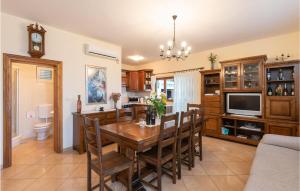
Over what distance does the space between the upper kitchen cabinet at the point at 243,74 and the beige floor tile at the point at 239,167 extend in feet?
5.91

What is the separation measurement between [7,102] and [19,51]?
0.91 m

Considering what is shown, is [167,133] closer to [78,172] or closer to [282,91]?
[78,172]

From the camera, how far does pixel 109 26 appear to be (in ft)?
10.2

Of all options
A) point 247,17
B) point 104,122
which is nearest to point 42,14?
point 104,122

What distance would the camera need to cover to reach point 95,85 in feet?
12.8

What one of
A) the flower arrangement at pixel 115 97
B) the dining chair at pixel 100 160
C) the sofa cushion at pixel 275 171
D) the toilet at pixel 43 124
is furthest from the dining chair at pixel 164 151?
the toilet at pixel 43 124

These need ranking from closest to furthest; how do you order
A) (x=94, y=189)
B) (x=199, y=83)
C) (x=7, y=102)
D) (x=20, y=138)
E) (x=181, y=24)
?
(x=94, y=189) < (x=7, y=102) < (x=181, y=24) < (x=20, y=138) < (x=199, y=83)

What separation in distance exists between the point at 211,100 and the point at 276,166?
2744 mm

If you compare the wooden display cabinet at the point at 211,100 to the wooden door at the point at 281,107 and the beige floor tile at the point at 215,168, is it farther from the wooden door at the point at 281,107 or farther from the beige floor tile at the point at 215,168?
the beige floor tile at the point at 215,168

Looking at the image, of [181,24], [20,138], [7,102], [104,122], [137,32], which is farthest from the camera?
[20,138]

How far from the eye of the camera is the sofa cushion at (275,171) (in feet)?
4.34

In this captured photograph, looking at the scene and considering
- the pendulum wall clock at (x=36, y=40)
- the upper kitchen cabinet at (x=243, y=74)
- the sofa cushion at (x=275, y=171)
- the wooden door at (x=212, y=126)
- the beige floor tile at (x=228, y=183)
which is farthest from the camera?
the wooden door at (x=212, y=126)

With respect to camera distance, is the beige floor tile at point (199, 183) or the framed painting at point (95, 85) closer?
the beige floor tile at point (199, 183)

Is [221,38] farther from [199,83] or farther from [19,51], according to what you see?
[19,51]
